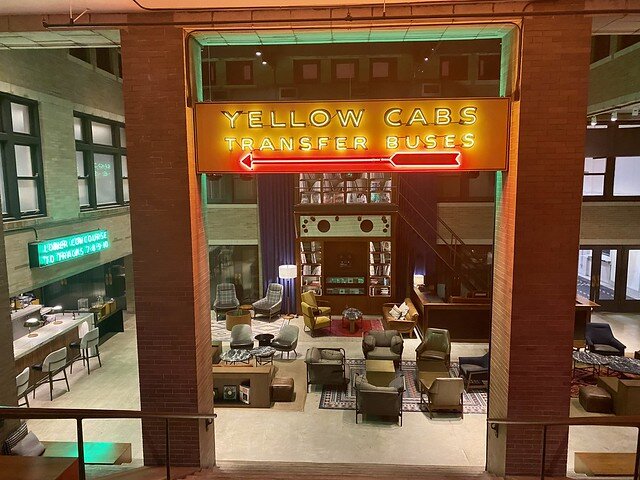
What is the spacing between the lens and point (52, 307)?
1369cm

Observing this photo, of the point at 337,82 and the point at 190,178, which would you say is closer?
the point at 190,178

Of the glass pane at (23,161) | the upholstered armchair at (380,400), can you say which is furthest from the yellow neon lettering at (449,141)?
the glass pane at (23,161)

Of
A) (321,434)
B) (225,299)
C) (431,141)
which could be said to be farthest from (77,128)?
(431,141)

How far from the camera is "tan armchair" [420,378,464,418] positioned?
9.62m

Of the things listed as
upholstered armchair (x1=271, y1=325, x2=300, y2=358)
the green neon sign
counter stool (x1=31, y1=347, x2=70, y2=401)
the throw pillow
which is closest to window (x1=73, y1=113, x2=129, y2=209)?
the green neon sign

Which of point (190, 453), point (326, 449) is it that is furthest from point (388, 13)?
point (326, 449)

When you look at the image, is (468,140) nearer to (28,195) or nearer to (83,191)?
(28,195)

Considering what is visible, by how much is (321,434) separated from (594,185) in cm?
1371

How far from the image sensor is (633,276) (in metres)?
17.1

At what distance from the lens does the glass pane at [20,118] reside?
1148cm

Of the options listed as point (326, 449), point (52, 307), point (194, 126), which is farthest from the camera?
point (52, 307)

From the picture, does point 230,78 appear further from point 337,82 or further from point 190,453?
point 190,453

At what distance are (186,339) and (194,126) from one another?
2.86m

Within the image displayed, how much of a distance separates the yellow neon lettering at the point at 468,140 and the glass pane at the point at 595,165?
1272 cm
